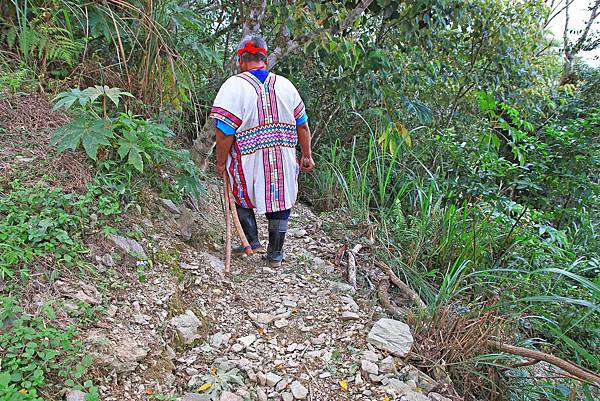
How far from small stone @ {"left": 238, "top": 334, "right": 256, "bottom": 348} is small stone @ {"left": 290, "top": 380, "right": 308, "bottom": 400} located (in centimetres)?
32

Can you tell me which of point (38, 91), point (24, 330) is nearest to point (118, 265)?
point (24, 330)

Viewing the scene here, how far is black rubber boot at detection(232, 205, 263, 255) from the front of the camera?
289cm

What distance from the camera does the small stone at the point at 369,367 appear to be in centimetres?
197

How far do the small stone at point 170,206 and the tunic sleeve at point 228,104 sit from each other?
2.15 ft

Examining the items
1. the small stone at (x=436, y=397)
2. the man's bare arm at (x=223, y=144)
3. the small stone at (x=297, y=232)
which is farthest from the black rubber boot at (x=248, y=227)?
the small stone at (x=436, y=397)

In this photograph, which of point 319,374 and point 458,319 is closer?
point 319,374

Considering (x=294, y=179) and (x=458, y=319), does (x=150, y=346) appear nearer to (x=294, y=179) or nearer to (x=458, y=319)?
(x=294, y=179)

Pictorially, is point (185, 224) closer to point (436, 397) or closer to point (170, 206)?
point (170, 206)

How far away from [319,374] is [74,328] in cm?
105

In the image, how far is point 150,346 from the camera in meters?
1.78

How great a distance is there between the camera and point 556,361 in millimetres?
1996

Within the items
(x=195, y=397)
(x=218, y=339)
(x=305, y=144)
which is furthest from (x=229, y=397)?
(x=305, y=144)

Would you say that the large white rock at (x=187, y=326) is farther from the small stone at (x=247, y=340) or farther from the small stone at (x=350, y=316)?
the small stone at (x=350, y=316)

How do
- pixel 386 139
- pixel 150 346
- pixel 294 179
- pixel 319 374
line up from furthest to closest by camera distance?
pixel 386 139 < pixel 294 179 < pixel 319 374 < pixel 150 346
